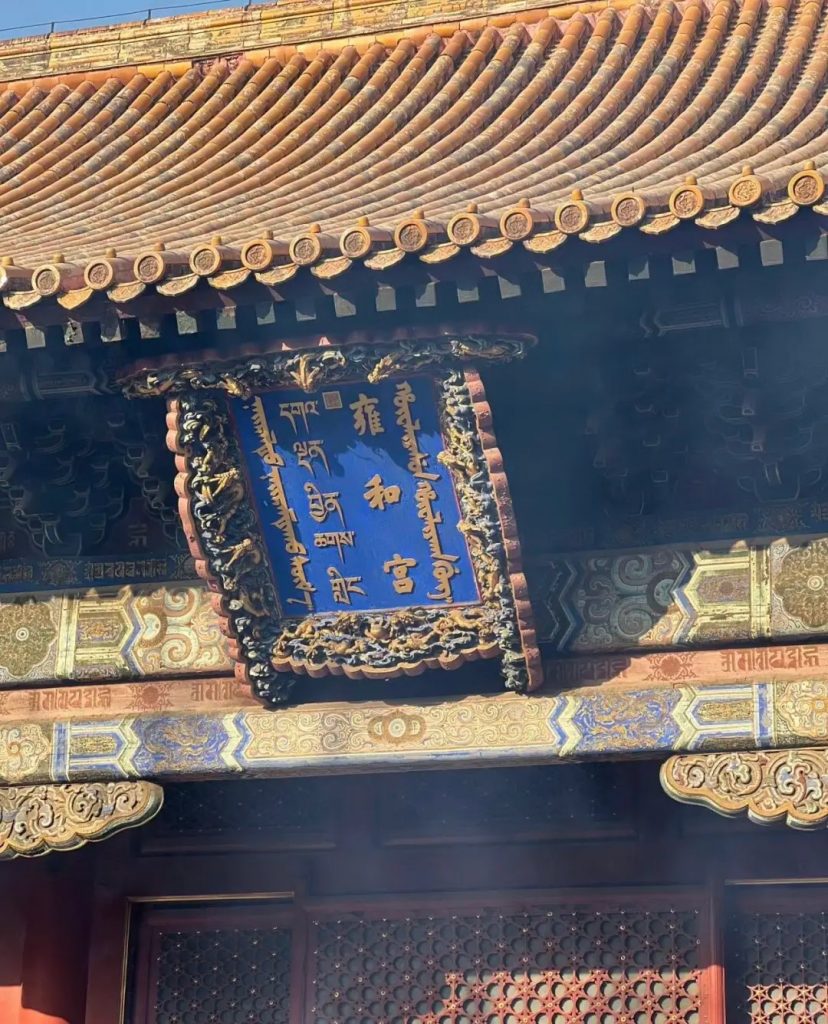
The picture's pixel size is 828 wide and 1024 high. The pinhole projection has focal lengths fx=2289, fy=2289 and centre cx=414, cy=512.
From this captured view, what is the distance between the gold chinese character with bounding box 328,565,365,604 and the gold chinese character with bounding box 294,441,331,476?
1.26 feet

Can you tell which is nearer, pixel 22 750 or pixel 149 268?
pixel 149 268

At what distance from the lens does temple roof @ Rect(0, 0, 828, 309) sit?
23.6 feet

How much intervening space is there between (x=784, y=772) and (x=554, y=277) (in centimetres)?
182

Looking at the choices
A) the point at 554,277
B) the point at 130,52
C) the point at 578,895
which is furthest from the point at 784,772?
the point at 130,52

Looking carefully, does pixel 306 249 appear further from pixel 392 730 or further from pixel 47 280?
pixel 392 730

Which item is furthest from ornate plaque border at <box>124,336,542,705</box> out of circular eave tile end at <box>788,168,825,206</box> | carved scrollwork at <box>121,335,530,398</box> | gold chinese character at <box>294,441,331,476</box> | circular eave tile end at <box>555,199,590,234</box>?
circular eave tile end at <box>788,168,825,206</box>

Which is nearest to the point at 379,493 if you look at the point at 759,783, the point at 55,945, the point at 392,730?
the point at 392,730

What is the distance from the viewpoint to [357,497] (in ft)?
25.7

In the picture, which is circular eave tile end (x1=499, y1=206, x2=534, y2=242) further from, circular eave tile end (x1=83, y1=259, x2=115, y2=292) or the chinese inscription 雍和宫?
circular eave tile end (x1=83, y1=259, x2=115, y2=292)

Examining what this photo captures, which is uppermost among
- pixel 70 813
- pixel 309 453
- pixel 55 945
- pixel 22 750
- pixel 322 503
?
pixel 309 453

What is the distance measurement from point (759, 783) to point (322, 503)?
5.75ft

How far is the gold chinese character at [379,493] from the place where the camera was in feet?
25.6

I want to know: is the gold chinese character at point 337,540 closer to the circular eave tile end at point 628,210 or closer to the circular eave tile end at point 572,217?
the circular eave tile end at point 572,217

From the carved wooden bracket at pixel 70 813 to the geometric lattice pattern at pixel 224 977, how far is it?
0.87 meters
